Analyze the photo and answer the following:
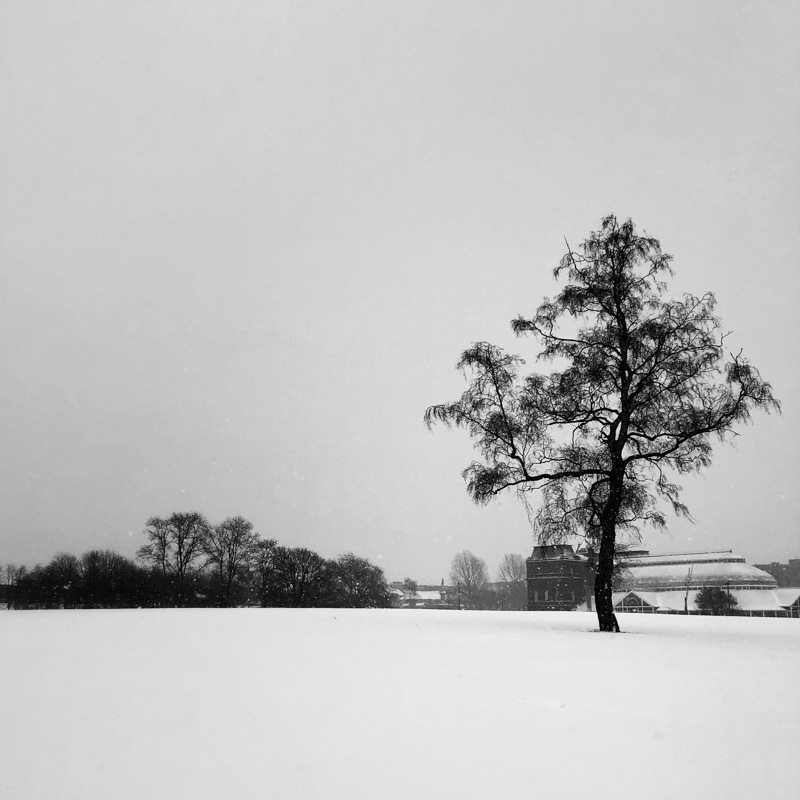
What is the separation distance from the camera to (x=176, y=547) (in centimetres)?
5050

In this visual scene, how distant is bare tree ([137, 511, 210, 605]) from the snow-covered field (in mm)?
44031

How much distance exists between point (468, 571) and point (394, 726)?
448 feet

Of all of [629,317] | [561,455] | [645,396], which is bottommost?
[561,455]

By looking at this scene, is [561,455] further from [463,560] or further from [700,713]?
[463,560]

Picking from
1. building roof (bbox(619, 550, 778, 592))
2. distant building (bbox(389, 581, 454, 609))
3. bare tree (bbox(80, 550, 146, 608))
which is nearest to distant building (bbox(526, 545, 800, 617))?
building roof (bbox(619, 550, 778, 592))

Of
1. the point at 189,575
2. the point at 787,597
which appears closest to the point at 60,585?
the point at 189,575

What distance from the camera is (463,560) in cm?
13738

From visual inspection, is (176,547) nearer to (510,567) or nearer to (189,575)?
(189,575)

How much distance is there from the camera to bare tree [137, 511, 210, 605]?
50062 mm

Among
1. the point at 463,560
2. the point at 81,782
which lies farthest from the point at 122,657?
the point at 463,560

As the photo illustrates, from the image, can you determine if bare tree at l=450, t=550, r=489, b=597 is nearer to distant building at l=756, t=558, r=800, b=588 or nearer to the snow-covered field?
distant building at l=756, t=558, r=800, b=588

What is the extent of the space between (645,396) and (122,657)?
44.8 feet

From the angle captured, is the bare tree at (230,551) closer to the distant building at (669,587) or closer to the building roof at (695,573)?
the distant building at (669,587)

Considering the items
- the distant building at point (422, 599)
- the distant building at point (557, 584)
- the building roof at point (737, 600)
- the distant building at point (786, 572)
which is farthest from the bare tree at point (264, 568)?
the distant building at point (786, 572)
